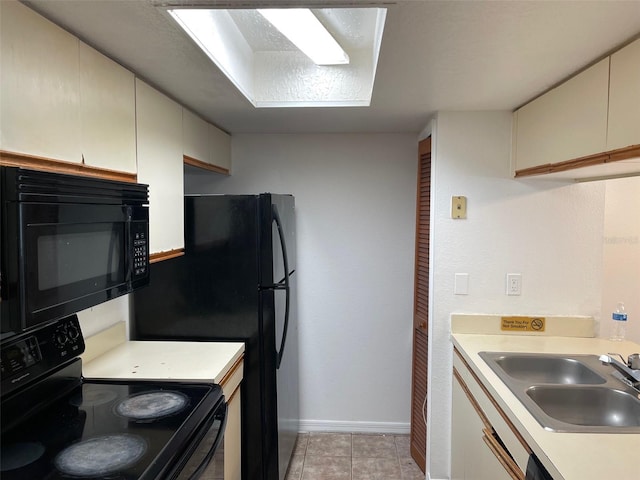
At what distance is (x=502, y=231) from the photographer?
232cm

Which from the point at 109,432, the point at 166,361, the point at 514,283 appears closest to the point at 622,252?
the point at 514,283

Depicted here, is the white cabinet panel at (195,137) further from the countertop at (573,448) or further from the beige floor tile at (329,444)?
the beige floor tile at (329,444)

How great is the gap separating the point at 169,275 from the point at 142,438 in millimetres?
1134

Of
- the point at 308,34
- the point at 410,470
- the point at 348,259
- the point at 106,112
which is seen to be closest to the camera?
the point at 106,112

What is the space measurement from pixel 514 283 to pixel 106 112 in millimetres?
2049

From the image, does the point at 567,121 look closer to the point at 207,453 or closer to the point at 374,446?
the point at 207,453

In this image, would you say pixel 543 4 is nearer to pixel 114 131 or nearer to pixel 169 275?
pixel 114 131

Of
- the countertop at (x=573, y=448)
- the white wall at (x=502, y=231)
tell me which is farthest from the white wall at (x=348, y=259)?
the countertop at (x=573, y=448)

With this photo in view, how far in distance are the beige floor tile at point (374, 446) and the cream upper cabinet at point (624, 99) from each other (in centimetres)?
231

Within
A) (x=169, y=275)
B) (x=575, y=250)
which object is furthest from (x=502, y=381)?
(x=169, y=275)

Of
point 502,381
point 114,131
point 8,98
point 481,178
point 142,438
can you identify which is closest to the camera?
point 8,98

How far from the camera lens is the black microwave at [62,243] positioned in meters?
0.96

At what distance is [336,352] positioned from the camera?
3.14 m

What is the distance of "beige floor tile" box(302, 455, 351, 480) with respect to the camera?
2.65 m
